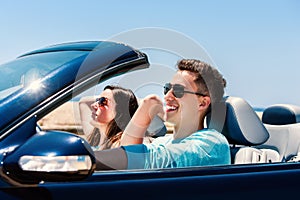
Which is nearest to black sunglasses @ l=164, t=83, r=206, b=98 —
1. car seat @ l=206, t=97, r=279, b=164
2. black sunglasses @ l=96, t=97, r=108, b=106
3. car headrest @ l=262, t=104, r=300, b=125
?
car seat @ l=206, t=97, r=279, b=164

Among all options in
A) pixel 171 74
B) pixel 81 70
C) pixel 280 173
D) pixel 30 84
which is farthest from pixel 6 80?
pixel 280 173

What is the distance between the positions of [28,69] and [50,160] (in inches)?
24.5

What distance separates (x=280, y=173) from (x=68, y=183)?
3.28 feet

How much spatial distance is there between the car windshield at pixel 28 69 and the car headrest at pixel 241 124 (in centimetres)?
119

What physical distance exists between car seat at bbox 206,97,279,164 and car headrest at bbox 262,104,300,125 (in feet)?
2.88

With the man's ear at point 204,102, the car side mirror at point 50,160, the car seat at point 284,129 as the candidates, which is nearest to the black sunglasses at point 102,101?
the man's ear at point 204,102

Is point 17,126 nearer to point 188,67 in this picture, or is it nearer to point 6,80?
point 6,80

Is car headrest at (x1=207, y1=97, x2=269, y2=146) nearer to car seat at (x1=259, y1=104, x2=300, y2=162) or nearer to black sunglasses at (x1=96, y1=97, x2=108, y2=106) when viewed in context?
car seat at (x1=259, y1=104, x2=300, y2=162)

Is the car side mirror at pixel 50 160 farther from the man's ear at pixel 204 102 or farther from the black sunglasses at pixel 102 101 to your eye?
the black sunglasses at pixel 102 101

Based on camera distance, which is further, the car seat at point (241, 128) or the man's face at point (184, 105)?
the car seat at point (241, 128)

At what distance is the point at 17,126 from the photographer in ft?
5.89

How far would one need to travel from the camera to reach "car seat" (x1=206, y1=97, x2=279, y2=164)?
117 inches

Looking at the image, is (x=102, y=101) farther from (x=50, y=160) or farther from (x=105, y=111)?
(x=50, y=160)

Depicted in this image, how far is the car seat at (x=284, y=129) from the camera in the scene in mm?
3486
